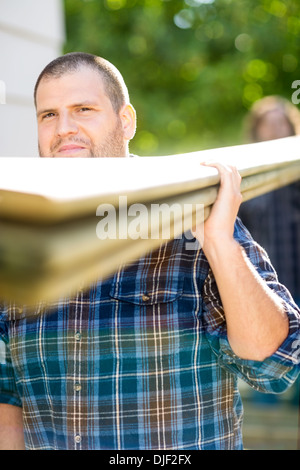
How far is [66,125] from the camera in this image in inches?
44.3

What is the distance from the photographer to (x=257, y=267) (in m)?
1.08

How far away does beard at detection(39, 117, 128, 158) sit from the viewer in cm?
113

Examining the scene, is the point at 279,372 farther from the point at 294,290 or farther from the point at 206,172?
the point at 294,290

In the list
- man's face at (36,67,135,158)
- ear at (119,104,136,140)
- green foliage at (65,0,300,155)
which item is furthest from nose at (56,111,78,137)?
green foliage at (65,0,300,155)

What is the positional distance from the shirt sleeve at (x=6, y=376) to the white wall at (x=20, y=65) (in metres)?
0.64

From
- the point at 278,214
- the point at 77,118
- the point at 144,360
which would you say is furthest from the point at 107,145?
the point at 278,214

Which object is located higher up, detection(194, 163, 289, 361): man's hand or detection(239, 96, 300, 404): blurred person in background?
detection(239, 96, 300, 404): blurred person in background

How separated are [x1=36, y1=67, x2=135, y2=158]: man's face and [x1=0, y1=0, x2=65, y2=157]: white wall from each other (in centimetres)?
54

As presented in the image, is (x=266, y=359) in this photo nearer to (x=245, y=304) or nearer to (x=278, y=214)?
(x=245, y=304)

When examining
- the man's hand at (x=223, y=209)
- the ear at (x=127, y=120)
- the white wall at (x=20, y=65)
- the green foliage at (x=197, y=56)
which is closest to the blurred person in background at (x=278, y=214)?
the white wall at (x=20, y=65)

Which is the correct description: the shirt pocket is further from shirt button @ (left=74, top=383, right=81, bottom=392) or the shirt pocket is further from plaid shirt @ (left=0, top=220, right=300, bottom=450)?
shirt button @ (left=74, top=383, right=81, bottom=392)

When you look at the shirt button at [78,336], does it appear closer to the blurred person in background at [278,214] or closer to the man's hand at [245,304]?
the man's hand at [245,304]

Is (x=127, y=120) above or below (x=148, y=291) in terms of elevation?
above

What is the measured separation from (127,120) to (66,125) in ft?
0.56
